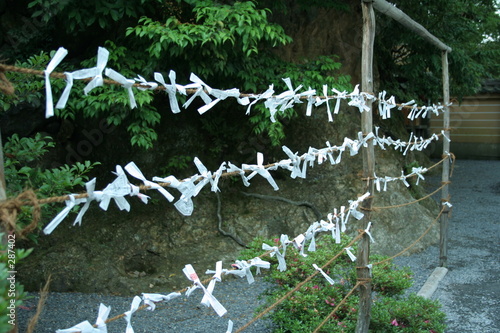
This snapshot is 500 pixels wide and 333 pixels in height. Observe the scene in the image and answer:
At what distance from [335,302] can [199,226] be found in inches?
103

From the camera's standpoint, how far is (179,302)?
170 inches

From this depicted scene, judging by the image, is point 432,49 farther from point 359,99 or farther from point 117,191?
point 117,191

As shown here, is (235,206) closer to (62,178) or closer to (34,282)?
(34,282)

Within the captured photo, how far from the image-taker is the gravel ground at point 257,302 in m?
3.83

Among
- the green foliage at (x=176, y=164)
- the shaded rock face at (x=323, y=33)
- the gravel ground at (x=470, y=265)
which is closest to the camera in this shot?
the gravel ground at (x=470, y=265)

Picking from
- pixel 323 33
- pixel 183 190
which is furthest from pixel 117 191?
pixel 323 33

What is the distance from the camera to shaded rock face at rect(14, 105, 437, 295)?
480 centimetres

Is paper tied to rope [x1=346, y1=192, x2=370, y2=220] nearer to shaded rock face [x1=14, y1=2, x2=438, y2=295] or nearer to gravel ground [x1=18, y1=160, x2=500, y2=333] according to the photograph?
gravel ground [x1=18, y1=160, x2=500, y2=333]

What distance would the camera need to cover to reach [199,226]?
5.61 m

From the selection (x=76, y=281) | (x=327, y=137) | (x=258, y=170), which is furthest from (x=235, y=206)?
(x=258, y=170)

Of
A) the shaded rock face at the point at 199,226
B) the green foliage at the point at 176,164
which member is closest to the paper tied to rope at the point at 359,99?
the shaded rock face at the point at 199,226

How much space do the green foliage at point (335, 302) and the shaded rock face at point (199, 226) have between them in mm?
1445

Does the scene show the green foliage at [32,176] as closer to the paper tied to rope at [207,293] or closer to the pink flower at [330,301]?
the paper tied to rope at [207,293]

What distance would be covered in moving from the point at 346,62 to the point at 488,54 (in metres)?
3.63
